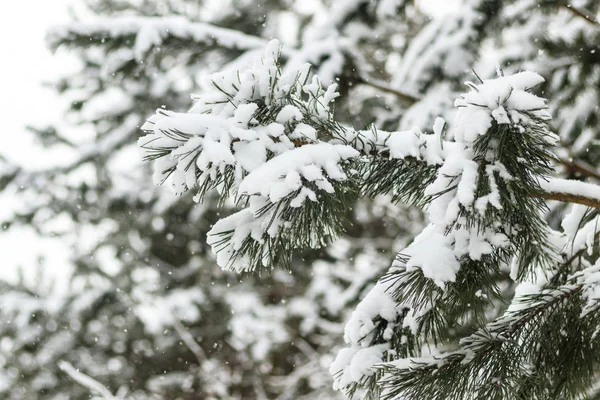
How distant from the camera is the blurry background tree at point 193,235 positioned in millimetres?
3561

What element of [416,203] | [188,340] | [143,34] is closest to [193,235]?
[188,340]

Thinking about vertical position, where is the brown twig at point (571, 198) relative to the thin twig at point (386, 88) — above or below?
below

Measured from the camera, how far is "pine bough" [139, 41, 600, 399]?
931 millimetres

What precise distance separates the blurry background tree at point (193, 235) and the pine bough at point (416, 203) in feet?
7.63

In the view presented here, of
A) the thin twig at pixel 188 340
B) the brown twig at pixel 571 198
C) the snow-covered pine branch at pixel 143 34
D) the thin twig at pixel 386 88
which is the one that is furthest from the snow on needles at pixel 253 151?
the thin twig at pixel 188 340

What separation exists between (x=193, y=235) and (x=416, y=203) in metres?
7.23

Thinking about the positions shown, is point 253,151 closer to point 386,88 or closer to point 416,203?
point 416,203

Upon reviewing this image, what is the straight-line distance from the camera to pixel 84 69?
581 centimetres

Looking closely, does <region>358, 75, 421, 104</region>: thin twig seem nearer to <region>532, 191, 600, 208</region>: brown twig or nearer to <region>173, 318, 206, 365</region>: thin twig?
<region>532, 191, 600, 208</region>: brown twig

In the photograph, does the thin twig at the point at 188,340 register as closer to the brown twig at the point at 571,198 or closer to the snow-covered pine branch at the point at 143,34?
the snow-covered pine branch at the point at 143,34

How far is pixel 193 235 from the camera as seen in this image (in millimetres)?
8117

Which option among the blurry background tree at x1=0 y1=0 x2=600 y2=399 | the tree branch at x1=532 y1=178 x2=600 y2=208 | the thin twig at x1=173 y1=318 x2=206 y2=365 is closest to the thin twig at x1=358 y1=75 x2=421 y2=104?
the blurry background tree at x1=0 y1=0 x2=600 y2=399

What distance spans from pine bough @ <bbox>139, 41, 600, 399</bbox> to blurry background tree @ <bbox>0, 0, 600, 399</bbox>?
2.33 meters

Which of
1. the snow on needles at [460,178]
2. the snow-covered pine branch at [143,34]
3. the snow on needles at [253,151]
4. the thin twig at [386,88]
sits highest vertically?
the snow-covered pine branch at [143,34]
